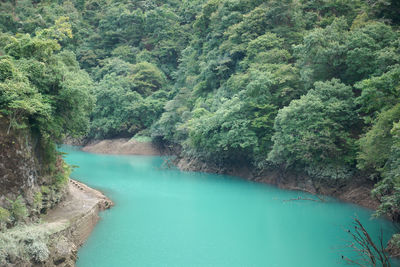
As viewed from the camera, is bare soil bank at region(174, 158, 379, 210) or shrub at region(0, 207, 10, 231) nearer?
shrub at region(0, 207, 10, 231)

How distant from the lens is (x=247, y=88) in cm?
2747

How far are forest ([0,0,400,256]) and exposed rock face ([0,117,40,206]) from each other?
1.74 ft

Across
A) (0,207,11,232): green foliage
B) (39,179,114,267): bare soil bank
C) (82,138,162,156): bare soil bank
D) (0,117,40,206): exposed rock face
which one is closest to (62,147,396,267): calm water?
(39,179,114,267): bare soil bank

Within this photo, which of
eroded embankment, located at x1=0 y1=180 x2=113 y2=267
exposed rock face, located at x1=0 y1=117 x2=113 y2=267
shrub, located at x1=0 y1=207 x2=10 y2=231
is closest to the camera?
eroded embankment, located at x1=0 y1=180 x2=113 y2=267

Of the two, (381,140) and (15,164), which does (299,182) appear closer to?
(381,140)

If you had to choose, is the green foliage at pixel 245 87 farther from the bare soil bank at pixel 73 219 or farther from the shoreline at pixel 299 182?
the bare soil bank at pixel 73 219

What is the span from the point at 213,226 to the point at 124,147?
26.4 m

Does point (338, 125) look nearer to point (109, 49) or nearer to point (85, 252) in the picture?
point (85, 252)

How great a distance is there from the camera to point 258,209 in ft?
69.2

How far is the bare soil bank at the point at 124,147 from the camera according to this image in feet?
139

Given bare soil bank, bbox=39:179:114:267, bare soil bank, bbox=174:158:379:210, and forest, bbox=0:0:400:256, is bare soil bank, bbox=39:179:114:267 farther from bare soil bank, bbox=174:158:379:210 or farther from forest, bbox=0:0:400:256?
bare soil bank, bbox=174:158:379:210

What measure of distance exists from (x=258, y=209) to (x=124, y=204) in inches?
280

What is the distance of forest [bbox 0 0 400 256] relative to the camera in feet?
53.3

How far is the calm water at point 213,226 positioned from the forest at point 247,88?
95.3 inches
